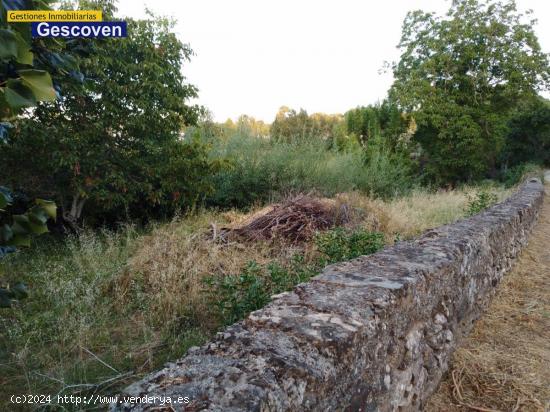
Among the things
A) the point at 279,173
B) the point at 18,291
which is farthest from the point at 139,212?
the point at 18,291

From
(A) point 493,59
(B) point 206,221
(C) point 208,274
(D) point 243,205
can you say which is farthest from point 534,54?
(C) point 208,274

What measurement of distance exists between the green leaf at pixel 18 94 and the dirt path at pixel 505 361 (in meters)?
2.24

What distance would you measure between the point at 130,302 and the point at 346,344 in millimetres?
2565

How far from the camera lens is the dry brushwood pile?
16.5 ft

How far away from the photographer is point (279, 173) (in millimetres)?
8367

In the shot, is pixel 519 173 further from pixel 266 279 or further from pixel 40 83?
pixel 40 83

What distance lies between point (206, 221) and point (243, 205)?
2079 mm

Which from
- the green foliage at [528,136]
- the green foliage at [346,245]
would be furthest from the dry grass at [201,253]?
the green foliage at [528,136]

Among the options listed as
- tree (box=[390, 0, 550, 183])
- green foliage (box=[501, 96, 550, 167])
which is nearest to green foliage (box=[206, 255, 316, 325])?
tree (box=[390, 0, 550, 183])

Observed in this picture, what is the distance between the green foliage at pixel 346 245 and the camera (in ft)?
11.9

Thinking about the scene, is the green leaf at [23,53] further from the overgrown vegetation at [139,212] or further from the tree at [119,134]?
the tree at [119,134]

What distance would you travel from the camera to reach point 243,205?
8.04 metres

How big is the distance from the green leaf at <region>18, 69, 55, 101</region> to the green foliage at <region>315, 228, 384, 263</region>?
288 cm

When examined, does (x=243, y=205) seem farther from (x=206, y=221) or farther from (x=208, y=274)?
(x=208, y=274)
